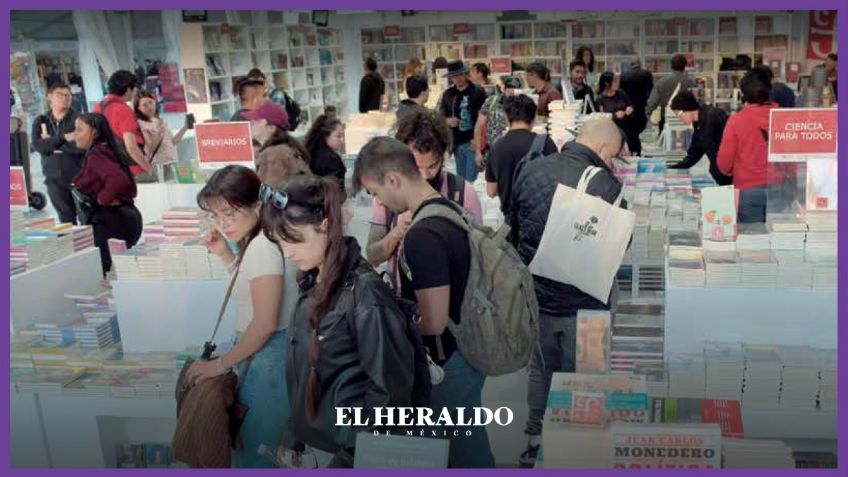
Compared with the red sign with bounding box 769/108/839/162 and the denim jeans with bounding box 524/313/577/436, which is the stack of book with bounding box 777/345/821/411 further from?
the red sign with bounding box 769/108/839/162

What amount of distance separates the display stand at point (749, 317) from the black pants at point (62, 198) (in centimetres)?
418

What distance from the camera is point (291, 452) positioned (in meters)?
2.21

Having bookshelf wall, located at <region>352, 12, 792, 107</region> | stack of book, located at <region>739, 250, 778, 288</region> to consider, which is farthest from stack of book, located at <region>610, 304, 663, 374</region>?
bookshelf wall, located at <region>352, 12, 792, 107</region>

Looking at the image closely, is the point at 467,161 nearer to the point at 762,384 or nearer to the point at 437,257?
the point at 762,384

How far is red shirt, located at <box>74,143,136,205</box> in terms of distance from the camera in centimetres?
466

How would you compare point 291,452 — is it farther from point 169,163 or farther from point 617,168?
point 169,163

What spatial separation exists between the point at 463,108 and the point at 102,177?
3.60 meters

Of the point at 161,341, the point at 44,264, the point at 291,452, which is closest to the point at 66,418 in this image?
the point at 161,341

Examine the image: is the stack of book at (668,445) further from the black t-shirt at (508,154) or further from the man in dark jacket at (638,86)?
the man in dark jacket at (638,86)

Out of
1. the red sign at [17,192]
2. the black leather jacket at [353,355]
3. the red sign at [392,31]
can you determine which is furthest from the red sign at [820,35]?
the black leather jacket at [353,355]

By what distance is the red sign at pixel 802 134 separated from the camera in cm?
364

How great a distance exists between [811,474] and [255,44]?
37.9 feet

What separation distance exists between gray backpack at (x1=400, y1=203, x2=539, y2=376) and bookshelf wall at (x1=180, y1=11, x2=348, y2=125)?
29.0 feet

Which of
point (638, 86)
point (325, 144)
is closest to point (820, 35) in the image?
point (638, 86)
